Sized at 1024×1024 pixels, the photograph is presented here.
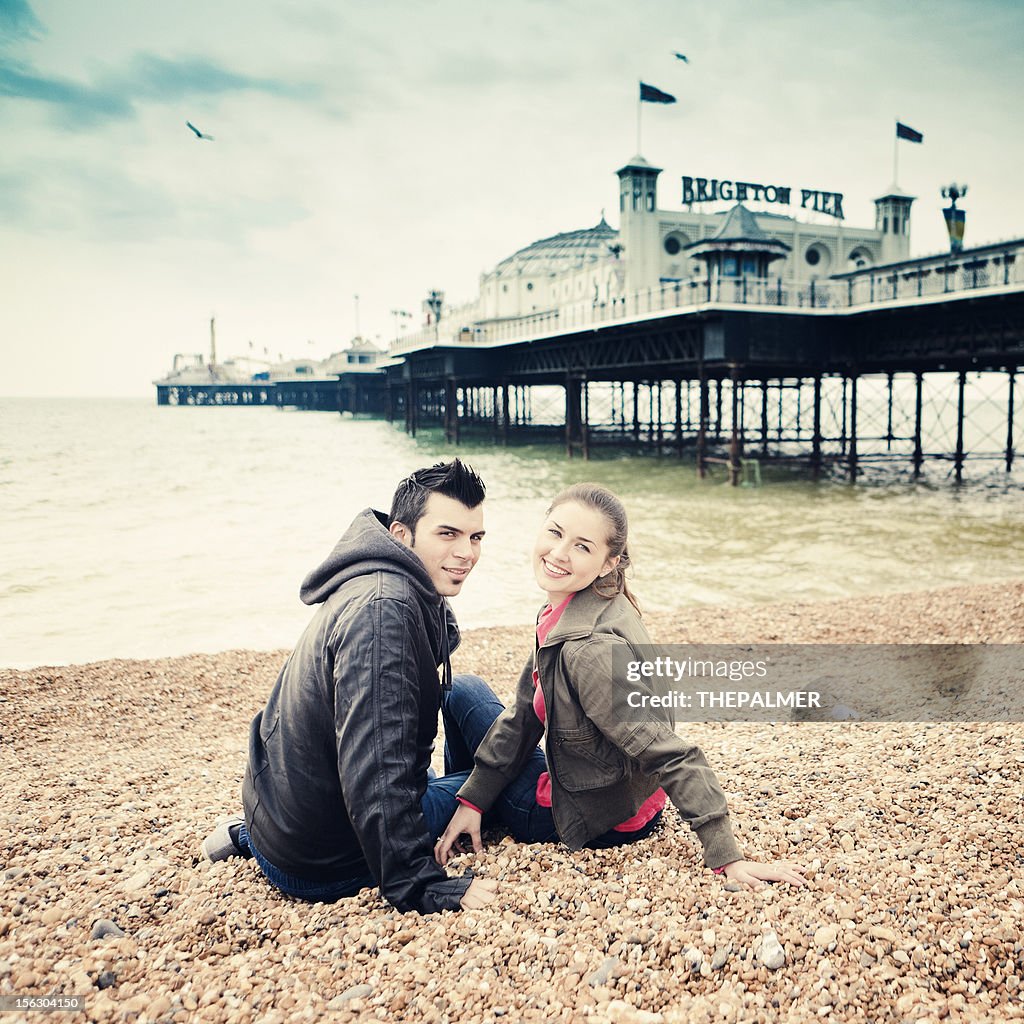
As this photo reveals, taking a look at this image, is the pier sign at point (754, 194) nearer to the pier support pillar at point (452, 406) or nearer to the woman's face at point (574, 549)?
the pier support pillar at point (452, 406)

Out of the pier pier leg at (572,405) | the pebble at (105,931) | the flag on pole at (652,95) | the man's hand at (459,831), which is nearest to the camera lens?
the pebble at (105,931)

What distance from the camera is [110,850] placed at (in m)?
3.53

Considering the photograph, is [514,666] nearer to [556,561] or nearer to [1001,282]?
[556,561]

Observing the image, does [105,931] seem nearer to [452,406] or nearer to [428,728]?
[428,728]

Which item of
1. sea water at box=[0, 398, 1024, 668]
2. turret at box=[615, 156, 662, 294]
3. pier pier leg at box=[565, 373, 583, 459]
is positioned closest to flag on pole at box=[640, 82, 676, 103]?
turret at box=[615, 156, 662, 294]

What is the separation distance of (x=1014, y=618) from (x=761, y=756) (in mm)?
5081

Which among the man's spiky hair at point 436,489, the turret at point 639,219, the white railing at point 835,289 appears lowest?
the man's spiky hair at point 436,489

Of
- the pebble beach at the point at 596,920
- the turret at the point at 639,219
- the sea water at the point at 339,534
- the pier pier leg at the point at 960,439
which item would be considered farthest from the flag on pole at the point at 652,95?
the pebble beach at the point at 596,920

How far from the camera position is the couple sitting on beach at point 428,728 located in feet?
8.55

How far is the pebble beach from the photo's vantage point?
238 centimetres

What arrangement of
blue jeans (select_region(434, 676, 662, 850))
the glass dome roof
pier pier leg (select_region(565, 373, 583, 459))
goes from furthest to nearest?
the glass dome roof
pier pier leg (select_region(565, 373, 583, 459))
blue jeans (select_region(434, 676, 662, 850))

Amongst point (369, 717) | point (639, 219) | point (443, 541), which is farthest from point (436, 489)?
point (639, 219)

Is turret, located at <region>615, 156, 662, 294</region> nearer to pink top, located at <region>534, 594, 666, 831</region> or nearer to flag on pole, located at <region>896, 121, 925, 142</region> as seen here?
flag on pole, located at <region>896, 121, 925, 142</region>

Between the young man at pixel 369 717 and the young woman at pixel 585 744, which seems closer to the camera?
the young man at pixel 369 717
